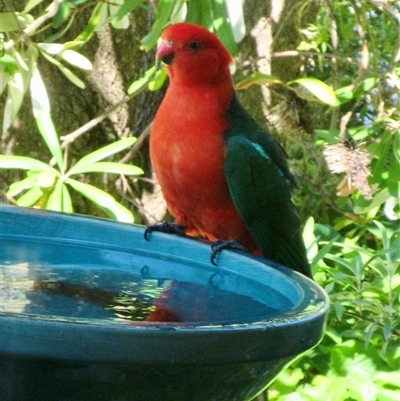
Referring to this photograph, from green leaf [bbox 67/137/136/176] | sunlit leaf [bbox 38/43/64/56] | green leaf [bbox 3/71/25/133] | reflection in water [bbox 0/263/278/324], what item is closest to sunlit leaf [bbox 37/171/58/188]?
green leaf [bbox 67/137/136/176]

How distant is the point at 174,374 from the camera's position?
3.30 feet

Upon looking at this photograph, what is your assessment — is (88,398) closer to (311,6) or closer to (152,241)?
(152,241)

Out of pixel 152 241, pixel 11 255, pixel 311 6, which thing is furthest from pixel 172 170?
pixel 311 6

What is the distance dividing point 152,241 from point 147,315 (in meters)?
0.50

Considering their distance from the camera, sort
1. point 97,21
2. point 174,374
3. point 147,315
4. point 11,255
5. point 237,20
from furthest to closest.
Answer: point 97,21, point 237,20, point 11,255, point 147,315, point 174,374

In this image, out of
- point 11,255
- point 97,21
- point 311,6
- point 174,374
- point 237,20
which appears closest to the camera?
point 174,374

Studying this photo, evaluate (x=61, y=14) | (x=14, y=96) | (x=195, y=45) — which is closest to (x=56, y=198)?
(x=14, y=96)

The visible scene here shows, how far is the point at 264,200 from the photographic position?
2398mm

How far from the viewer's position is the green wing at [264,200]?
230 centimetres

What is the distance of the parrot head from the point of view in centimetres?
246

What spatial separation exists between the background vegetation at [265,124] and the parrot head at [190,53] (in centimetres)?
8

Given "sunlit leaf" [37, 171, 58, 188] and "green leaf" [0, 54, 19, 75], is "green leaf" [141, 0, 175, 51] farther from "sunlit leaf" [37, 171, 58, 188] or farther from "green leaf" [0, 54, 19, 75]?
"sunlit leaf" [37, 171, 58, 188]

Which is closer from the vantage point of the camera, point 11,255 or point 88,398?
point 88,398

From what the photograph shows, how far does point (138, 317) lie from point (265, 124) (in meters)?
2.50
